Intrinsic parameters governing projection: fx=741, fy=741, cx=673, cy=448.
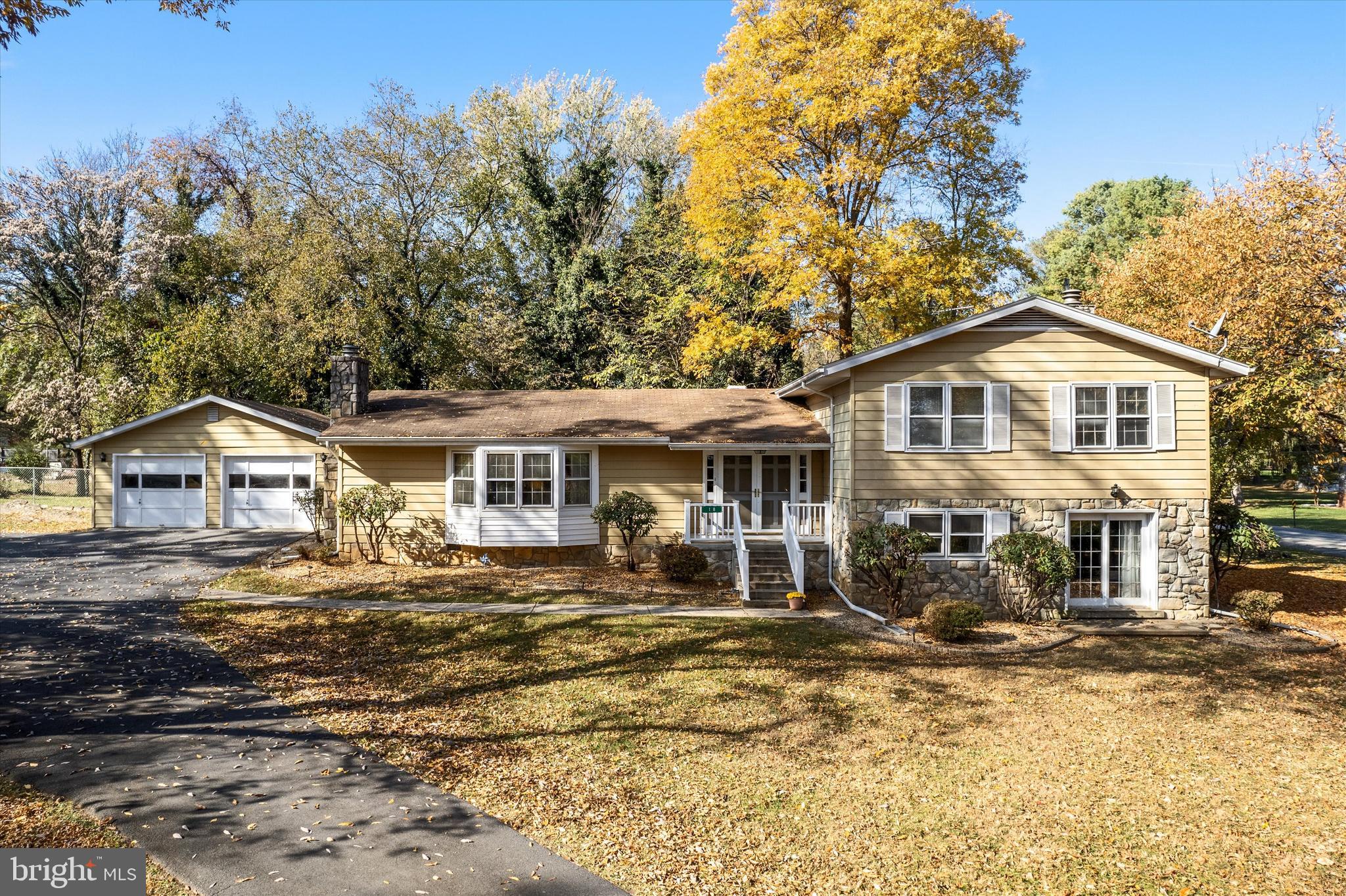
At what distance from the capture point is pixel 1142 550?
558 inches

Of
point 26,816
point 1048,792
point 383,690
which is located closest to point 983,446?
point 1048,792

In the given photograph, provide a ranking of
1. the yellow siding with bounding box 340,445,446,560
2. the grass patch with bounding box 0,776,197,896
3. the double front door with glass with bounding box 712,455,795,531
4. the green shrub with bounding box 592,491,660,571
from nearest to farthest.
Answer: the grass patch with bounding box 0,776,197,896, the green shrub with bounding box 592,491,660,571, the double front door with glass with bounding box 712,455,795,531, the yellow siding with bounding box 340,445,446,560

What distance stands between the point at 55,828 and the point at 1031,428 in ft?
48.1

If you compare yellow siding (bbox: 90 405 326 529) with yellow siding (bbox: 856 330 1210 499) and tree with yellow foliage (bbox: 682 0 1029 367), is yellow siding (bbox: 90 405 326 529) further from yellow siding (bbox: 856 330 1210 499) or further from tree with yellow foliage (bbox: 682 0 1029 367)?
yellow siding (bbox: 856 330 1210 499)

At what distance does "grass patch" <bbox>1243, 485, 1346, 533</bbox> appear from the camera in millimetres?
30453

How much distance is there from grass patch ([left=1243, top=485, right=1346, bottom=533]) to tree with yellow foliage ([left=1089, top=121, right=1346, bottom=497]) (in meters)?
16.1

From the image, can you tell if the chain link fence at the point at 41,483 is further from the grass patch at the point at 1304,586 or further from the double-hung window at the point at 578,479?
the grass patch at the point at 1304,586

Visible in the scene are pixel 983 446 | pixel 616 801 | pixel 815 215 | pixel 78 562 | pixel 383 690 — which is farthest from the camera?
pixel 815 215

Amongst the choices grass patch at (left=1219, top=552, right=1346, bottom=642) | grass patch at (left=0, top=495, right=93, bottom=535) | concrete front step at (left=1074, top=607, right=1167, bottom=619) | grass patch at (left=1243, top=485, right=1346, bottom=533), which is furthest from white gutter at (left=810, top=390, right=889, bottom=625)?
grass patch at (left=1243, top=485, right=1346, bottom=533)

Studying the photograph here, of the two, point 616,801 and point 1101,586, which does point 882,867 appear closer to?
point 616,801

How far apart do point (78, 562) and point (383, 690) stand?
40.8ft

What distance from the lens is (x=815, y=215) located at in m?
19.8

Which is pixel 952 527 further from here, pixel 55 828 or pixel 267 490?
pixel 267 490

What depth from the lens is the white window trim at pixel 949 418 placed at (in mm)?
14117
